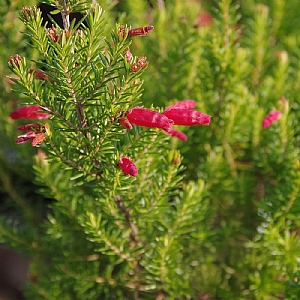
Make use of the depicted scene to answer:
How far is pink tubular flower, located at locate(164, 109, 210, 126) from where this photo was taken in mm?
713

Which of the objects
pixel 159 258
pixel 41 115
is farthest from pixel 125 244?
pixel 41 115

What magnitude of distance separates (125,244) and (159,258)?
0.09 m

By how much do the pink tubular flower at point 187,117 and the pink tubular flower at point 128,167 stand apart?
0.10 meters

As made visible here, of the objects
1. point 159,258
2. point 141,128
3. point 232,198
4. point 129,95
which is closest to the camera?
point 129,95

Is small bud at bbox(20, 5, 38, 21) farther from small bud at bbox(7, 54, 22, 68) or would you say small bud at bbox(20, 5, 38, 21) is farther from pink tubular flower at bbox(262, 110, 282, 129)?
pink tubular flower at bbox(262, 110, 282, 129)

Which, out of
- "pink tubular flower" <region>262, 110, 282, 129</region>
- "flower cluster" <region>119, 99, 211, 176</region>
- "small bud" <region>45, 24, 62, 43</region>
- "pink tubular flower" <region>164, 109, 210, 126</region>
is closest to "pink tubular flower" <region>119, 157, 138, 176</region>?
"flower cluster" <region>119, 99, 211, 176</region>

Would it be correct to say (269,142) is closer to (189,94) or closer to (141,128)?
(189,94)

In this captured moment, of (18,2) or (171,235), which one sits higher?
(18,2)

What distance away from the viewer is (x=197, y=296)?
3.69 feet

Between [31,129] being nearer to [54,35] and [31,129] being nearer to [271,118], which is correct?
[54,35]

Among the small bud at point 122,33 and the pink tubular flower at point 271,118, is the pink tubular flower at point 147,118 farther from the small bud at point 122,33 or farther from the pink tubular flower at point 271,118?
the pink tubular flower at point 271,118

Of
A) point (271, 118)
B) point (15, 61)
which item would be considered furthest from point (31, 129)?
point (271, 118)

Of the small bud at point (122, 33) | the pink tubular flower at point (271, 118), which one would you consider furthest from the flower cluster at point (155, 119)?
the pink tubular flower at point (271, 118)

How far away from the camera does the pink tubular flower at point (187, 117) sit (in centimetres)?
71
